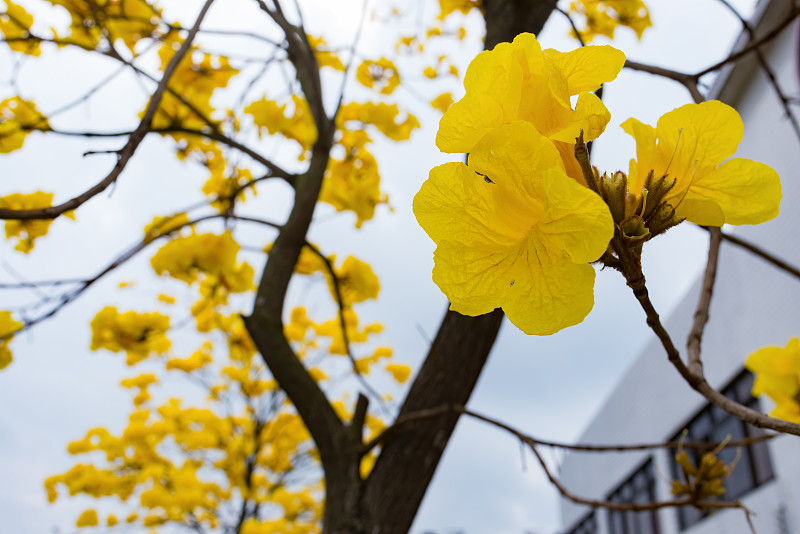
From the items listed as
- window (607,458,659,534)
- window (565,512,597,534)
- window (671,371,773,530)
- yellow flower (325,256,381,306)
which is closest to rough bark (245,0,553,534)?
yellow flower (325,256,381,306)

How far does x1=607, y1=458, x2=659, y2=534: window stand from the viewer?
1112 centimetres

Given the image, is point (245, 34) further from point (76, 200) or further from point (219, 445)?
point (219, 445)

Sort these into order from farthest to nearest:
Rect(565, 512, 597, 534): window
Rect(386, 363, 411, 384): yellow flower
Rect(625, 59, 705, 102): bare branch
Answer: Rect(565, 512, 597, 534): window < Rect(386, 363, 411, 384): yellow flower < Rect(625, 59, 705, 102): bare branch

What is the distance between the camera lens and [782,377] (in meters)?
1.16

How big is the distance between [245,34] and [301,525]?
7.42 meters

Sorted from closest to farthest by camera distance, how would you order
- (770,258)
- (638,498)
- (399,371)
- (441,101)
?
(770,258) → (441,101) → (399,371) → (638,498)

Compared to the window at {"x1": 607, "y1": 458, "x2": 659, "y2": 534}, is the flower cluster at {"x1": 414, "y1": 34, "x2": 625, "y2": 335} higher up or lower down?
lower down

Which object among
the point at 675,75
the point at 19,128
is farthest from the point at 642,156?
the point at 19,128

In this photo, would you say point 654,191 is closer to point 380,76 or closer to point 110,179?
point 110,179

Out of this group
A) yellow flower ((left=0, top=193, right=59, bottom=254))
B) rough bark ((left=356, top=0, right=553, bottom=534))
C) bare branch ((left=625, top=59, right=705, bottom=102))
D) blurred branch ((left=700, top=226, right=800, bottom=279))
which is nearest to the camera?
bare branch ((left=625, top=59, right=705, bottom=102))

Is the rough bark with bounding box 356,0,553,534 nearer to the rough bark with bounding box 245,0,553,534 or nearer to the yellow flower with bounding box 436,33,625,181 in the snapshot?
the rough bark with bounding box 245,0,553,534

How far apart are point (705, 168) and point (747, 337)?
7995 millimetres

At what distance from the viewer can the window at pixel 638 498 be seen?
36.5 ft

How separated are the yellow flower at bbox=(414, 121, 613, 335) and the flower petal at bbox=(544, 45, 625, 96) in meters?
0.13
